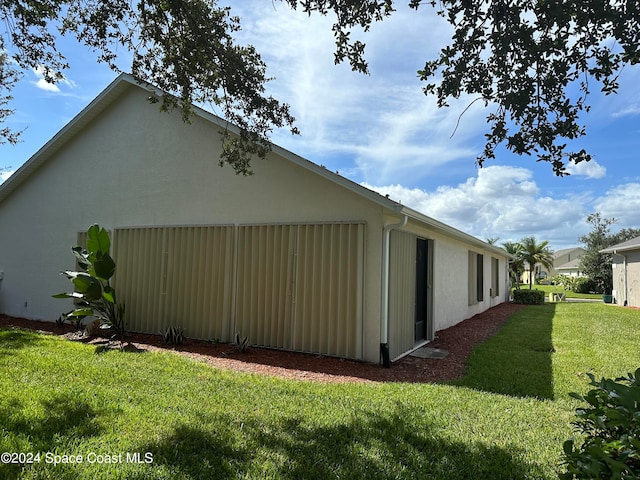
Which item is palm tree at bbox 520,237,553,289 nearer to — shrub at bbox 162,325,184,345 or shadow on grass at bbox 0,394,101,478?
shrub at bbox 162,325,184,345

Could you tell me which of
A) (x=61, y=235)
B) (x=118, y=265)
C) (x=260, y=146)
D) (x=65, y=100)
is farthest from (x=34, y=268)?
(x=260, y=146)

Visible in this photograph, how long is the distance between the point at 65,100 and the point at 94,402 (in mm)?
8638

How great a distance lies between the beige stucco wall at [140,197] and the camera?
26.5 ft

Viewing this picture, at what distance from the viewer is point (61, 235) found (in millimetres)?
12359

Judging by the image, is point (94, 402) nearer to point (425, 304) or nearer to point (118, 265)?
point (118, 265)

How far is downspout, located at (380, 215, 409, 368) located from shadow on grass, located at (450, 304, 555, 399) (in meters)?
1.36

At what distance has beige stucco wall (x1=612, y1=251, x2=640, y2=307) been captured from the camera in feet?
67.2

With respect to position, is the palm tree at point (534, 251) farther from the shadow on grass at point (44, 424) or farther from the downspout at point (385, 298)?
the shadow on grass at point (44, 424)

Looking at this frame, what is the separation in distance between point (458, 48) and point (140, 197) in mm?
9132

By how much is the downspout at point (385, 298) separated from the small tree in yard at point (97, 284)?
20.3ft

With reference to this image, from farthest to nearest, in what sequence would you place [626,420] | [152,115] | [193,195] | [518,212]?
[518,212], [152,115], [193,195], [626,420]

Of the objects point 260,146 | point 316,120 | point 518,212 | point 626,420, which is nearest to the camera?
point 626,420

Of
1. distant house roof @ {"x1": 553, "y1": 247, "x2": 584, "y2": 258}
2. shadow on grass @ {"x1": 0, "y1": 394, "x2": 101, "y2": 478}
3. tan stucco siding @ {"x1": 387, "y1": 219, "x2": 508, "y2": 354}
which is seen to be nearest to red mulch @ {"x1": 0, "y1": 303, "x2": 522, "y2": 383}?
tan stucco siding @ {"x1": 387, "y1": 219, "x2": 508, "y2": 354}

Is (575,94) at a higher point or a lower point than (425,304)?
higher
